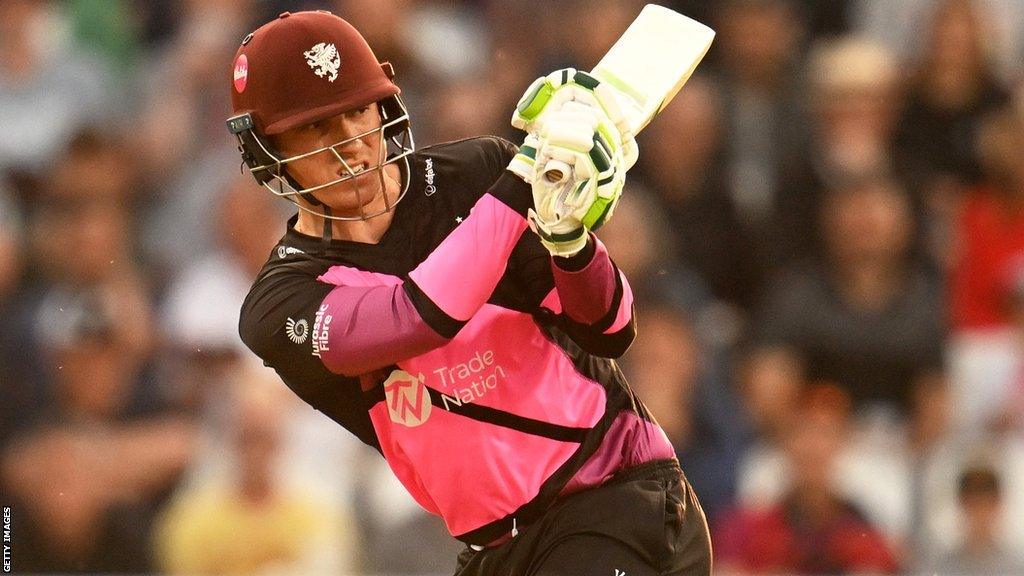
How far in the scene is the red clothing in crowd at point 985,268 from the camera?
639cm

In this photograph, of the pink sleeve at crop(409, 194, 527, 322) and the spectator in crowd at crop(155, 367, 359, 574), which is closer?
the pink sleeve at crop(409, 194, 527, 322)

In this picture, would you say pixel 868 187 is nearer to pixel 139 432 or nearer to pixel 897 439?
pixel 897 439

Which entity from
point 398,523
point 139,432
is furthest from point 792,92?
point 139,432

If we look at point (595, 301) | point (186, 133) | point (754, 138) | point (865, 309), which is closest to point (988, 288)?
point (865, 309)

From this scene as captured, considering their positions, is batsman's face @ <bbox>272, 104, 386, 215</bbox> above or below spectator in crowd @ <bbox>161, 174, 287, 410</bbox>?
above

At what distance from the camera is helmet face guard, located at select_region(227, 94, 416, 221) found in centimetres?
309

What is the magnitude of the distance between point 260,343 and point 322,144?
17.0 inches

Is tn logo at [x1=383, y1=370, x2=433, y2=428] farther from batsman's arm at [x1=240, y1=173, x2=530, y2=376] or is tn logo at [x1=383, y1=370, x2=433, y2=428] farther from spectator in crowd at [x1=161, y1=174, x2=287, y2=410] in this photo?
spectator in crowd at [x1=161, y1=174, x2=287, y2=410]

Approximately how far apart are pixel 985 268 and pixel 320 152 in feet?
13.5

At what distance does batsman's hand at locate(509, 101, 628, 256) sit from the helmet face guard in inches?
16.6

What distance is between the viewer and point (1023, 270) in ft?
21.0

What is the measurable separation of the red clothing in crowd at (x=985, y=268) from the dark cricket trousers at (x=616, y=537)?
11.5ft

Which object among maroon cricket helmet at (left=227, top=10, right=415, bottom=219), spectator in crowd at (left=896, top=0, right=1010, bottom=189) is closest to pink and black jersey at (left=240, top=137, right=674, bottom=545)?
maroon cricket helmet at (left=227, top=10, right=415, bottom=219)

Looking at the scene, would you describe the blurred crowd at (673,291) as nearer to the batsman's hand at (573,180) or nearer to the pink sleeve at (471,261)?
the pink sleeve at (471,261)
